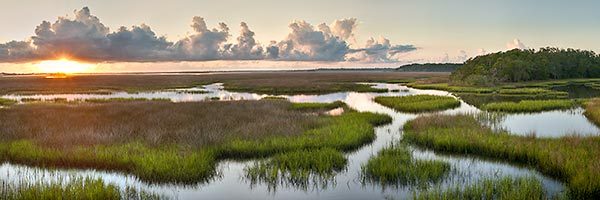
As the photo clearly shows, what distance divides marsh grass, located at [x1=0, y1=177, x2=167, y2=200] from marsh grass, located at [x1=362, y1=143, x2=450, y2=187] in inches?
293

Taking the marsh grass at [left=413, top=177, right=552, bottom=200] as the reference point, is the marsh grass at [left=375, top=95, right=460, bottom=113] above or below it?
above

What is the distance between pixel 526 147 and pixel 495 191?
6.26m

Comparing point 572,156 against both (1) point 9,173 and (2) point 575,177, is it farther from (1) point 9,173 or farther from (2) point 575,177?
(1) point 9,173

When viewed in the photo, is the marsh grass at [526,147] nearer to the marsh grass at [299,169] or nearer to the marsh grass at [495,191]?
the marsh grass at [495,191]

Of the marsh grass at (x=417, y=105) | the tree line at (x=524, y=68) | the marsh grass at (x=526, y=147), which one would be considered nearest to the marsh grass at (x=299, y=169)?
the marsh grass at (x=526, y=147)

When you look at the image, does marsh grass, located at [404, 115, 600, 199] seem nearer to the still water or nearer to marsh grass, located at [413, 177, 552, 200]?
the still water

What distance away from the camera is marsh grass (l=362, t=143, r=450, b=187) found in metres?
15.3

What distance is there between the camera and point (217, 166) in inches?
710

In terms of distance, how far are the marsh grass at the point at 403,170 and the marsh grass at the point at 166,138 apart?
3862 mm

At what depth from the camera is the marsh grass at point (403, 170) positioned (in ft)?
50.3

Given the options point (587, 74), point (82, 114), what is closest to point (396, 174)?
point (82, 114)

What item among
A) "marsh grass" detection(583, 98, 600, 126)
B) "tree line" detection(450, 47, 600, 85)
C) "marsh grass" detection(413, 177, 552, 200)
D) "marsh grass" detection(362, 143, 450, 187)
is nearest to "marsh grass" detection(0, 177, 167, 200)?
"marsh grass" detection(362, 143, 450, 187)

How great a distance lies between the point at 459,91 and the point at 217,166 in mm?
55338

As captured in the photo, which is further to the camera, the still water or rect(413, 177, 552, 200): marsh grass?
the still water
